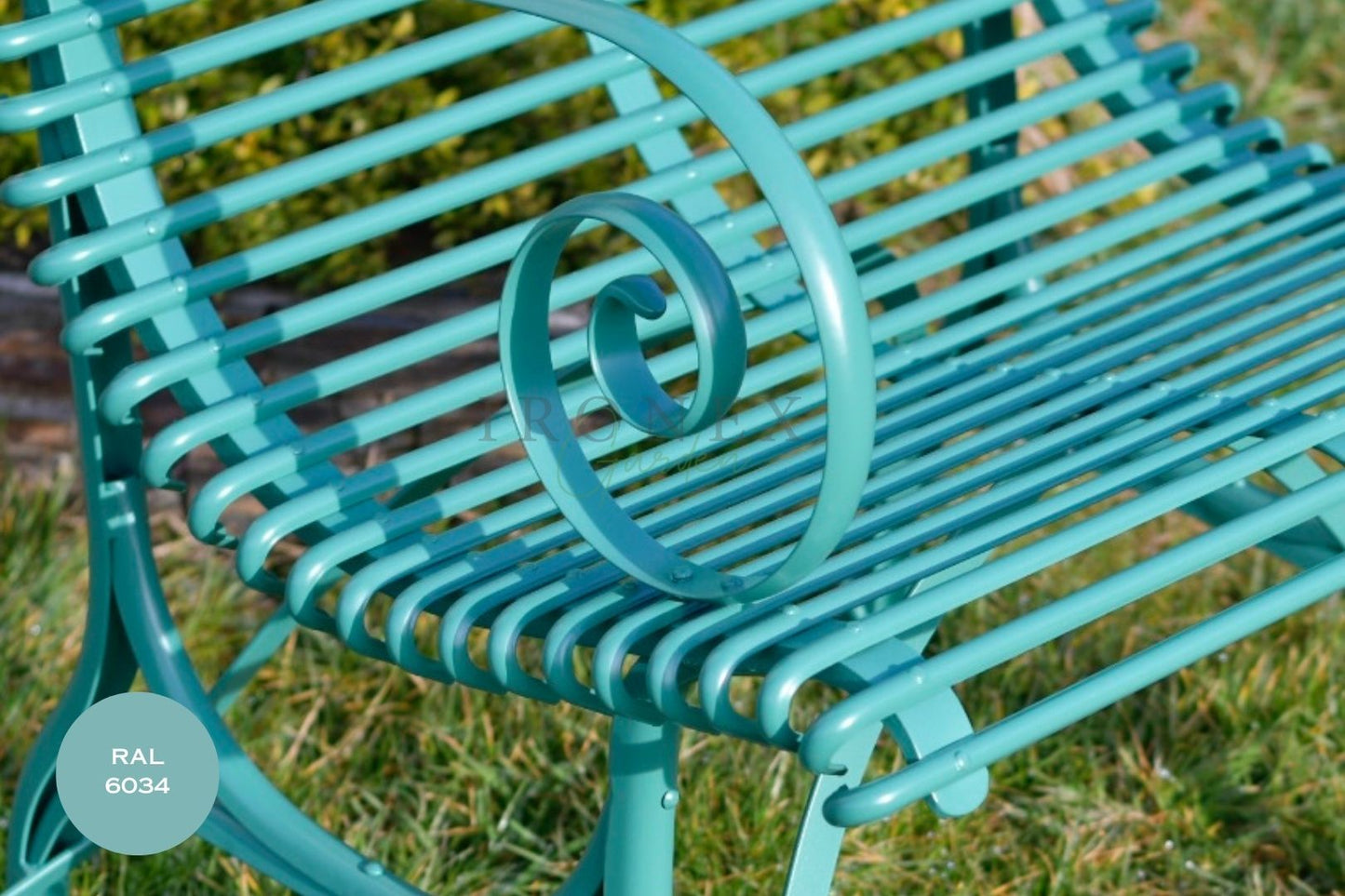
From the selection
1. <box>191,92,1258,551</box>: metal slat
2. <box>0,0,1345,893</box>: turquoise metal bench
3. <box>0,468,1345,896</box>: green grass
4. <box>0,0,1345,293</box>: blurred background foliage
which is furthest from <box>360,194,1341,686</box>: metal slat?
<box>0,0,1345,293</box>: blurred background foliage

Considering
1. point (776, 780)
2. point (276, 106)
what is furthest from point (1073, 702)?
point (776, 780)

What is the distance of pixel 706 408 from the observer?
120 centimetres

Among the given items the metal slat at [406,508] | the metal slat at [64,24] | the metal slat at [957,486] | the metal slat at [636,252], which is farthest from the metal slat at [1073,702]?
the metal slat at [64,24]

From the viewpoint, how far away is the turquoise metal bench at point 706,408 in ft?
4.08

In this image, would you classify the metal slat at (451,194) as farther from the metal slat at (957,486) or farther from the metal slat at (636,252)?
the metal slat at (957,486)

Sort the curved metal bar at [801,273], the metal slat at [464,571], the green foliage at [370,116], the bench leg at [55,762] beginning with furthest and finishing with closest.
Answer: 1. the green foliage at [370,116]
2. the bench leg at [55,762]
3. the metal slat at [464,571]
4. the curved metal bar at [801,273]

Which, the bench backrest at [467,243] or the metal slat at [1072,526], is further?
the bench backrest at [467,243]

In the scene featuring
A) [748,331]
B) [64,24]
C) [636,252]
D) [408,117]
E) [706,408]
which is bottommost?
[706,408]

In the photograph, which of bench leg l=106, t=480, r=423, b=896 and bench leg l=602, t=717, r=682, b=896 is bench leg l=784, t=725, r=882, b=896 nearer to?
bench leg l=602, t=717, r=682, b=896

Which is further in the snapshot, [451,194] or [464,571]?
[451,194]

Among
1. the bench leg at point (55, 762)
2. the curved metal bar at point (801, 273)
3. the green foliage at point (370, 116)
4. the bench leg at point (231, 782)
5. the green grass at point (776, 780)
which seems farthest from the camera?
the green foliage at point (370, 116)

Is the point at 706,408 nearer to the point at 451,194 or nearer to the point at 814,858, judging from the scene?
the point at 814,858

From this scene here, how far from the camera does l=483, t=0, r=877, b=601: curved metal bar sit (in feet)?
3.80

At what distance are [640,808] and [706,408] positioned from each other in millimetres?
358
